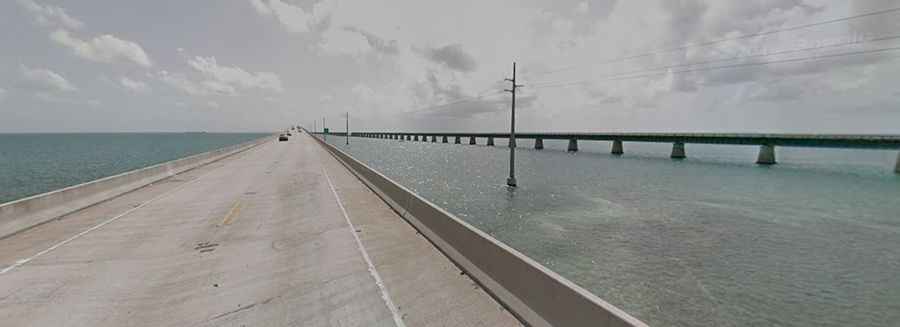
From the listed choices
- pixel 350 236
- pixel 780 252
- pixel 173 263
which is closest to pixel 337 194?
pixel 350 236

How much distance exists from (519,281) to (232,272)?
663 cm

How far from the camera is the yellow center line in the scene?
13.0 metres

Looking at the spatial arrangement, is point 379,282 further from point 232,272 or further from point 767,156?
point 767,156

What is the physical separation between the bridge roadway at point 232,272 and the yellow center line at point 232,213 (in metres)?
0.12

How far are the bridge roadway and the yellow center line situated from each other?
0.12 meters

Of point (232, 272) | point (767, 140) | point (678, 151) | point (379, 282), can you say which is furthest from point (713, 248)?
point (678, 151)

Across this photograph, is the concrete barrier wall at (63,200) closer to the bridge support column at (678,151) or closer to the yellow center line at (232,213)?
the yellow center line at (232,213)

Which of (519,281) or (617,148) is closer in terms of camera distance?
(519,281)

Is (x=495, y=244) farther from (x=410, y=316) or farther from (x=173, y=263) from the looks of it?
(x=173, y=263)

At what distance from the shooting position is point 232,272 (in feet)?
27.1

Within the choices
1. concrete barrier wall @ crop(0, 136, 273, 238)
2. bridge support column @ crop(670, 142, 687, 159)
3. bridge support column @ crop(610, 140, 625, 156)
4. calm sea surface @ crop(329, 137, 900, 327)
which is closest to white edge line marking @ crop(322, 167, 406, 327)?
calm sea surface @ crop(329, 137, 900, 327)

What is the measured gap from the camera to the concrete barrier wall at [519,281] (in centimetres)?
491

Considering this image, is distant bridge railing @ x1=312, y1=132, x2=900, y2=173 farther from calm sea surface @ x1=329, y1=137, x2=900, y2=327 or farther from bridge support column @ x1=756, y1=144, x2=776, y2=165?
calm sea surface @ x1=329, y1=137, x2=900, y2=327

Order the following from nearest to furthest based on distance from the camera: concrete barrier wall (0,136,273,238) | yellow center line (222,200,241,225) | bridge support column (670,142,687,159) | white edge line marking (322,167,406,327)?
white edge line marking (322,167,406,327), concrete barrier wall (0,136,273,238), yellow center line (222,200,241,225), bridge support column (670,142,687,159)
